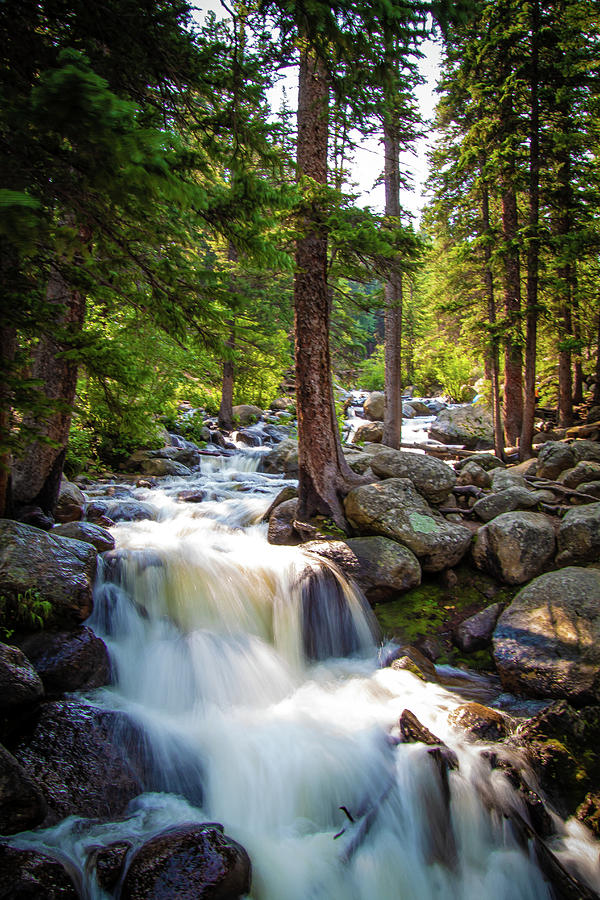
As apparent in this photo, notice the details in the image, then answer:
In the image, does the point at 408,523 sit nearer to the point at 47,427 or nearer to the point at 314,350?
the point at 314,350

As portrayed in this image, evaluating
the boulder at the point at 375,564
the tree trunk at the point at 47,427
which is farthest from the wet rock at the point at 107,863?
the tree trunk at the point at 47,427

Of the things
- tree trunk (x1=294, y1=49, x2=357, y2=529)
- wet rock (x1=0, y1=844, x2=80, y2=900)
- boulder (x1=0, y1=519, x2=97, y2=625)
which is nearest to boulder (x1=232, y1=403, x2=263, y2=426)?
tree trunk (x1=294, y1=49, x2=357, y2=529)

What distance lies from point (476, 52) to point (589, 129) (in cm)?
380

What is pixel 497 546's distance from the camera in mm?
6836

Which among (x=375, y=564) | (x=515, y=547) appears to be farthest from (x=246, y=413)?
(x=515, y=547)

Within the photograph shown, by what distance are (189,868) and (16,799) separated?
3.95 feet

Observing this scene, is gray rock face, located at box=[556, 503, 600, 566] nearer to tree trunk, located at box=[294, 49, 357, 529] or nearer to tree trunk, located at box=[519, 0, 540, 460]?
tree trunk, located at box=[294, 49, 357, 529]

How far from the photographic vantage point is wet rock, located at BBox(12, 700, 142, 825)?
316 cm

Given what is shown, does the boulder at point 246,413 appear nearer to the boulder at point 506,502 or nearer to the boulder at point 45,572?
the boulder at point 506,502

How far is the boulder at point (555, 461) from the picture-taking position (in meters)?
10.2

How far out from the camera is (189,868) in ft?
8.75

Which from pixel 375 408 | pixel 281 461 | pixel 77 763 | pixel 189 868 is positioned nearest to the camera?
pixel 189 868

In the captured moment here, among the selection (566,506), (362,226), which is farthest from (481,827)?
(362,226)

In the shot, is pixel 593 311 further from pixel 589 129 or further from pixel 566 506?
pixel 566 506
